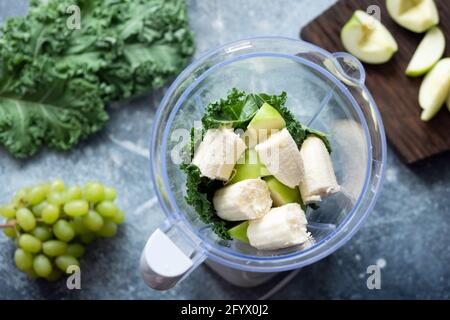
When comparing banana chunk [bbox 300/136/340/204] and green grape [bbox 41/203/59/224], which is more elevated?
banana chunk [bbox 300/136/340/204]

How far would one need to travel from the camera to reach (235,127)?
0.93m

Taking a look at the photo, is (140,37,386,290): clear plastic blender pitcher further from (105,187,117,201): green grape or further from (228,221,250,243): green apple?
(105,187,117,201): green grape

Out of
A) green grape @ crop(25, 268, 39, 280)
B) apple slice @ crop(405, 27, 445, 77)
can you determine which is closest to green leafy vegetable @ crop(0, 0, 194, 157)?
green grape @ crop(25, 268, 39, 280)

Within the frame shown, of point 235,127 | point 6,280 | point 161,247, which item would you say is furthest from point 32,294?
point 235,127

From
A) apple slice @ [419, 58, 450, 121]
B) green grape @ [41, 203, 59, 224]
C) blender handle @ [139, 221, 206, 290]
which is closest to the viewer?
blender handle @ [139, 221, 206, 290]

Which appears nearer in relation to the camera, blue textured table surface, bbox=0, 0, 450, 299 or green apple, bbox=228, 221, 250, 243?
green apple, bbox=228, 221, 250, 243

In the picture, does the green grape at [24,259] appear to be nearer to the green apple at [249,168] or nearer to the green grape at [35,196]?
the green grape at [35,196]

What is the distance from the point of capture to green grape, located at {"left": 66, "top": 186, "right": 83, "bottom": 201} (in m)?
1.07

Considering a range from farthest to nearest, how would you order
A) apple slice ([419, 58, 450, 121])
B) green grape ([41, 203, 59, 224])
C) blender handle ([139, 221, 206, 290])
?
apple slice ([419, 58, 450, 121]) < green grape ([41, 203, 59, 224]) < blender handle ([139, 221, 206, 290])

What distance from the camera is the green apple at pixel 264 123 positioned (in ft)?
2.98

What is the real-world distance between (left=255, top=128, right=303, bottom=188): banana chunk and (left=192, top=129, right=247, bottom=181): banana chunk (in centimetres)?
3

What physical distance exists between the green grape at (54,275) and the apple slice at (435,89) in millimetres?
755

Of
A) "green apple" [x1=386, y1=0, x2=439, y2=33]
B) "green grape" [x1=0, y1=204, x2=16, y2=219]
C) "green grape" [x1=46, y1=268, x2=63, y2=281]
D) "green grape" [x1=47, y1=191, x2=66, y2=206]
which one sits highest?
"green apple" [x1=386, y1=0, x2=439, y2=33]
